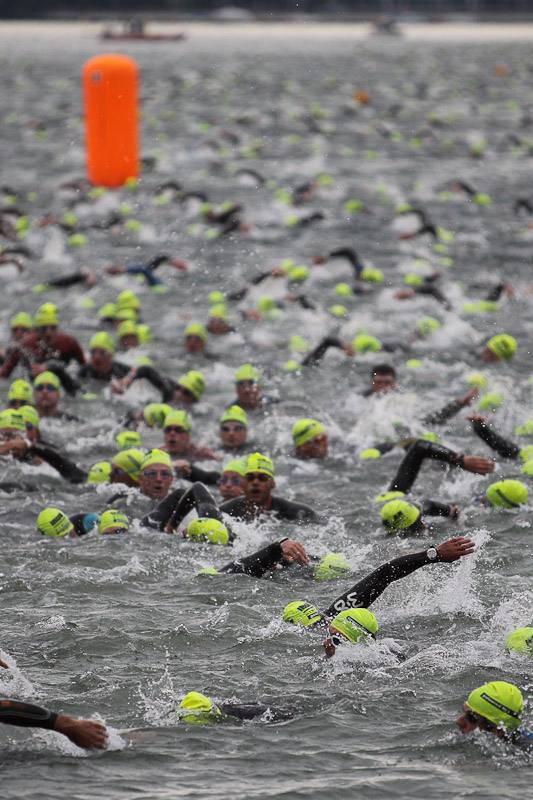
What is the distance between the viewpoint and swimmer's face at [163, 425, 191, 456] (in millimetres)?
12406

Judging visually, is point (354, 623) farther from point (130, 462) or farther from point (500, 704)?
point (130, 462)

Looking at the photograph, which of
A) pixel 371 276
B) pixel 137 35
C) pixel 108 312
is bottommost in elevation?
pixel 371 276

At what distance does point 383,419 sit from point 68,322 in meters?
6.89

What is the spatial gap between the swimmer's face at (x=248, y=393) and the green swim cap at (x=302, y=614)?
5.47 meters

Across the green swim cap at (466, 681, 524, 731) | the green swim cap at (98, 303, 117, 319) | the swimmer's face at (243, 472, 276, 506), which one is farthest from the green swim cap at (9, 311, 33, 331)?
the green swim cap at (466, 681, 524, 731)

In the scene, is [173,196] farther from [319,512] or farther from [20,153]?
[319,512]

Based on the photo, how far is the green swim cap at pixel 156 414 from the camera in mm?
13578

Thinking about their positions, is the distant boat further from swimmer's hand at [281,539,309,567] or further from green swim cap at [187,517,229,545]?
swimmer's hand at [281,539,309,567]

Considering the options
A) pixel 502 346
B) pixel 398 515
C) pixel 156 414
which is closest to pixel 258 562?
pixel 398 515

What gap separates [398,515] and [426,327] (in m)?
7.97

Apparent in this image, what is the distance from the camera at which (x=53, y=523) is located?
1066 centimetres

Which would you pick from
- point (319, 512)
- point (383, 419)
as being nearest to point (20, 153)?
point (383, 419)

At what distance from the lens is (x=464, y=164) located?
108 ft

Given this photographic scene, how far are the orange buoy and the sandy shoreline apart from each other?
41.3 meters
